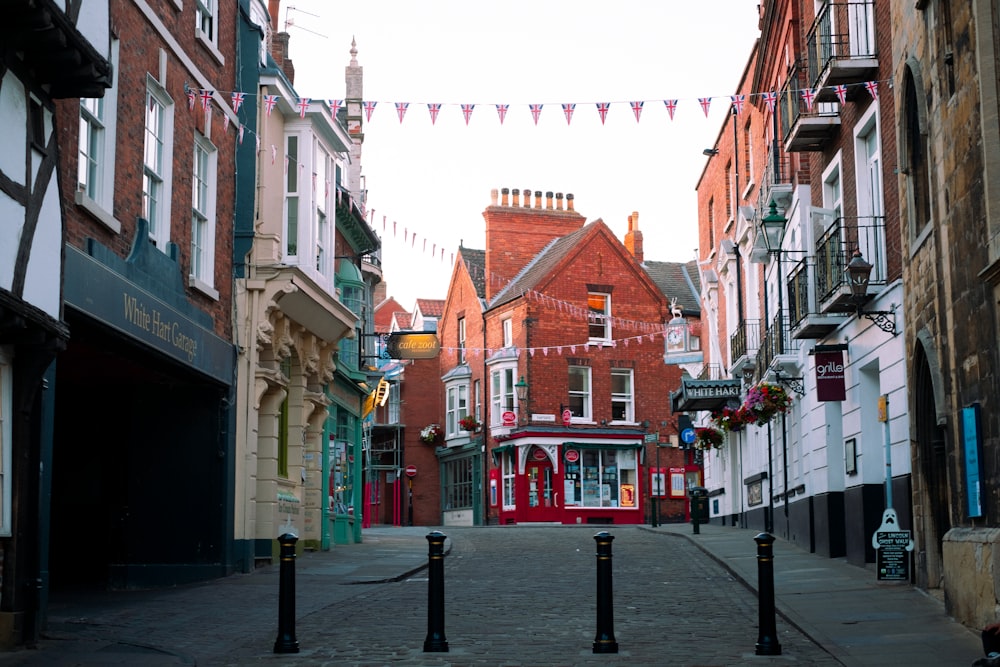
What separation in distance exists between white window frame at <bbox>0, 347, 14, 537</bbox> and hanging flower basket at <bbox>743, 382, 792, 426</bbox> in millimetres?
14713

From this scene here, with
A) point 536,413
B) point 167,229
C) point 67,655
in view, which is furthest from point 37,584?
point 536,413

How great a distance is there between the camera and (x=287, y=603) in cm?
1059

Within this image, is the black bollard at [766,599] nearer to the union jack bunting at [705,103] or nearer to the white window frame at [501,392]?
the union jack bunting at [705,103]

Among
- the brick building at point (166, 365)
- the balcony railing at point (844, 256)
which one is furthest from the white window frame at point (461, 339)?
the brick building at point (166, 365)

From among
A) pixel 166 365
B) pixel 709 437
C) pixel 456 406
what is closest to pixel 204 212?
pixel 166 365

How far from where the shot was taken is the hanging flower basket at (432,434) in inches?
2202

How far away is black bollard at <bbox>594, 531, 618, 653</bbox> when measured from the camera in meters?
10.5

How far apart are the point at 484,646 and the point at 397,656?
96cm

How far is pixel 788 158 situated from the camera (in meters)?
24.2

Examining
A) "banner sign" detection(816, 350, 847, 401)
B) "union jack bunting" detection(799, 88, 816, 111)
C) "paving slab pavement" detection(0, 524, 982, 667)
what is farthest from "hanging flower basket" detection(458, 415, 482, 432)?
"banner sign" detection(816, 350, 847, 401)

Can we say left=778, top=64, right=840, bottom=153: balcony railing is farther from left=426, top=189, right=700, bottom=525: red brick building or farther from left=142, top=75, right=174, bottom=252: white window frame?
left=426, top=189, right=700, bottom=525: red brick building

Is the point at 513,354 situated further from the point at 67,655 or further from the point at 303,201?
the point at 67,655

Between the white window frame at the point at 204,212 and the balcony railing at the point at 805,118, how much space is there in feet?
28.8

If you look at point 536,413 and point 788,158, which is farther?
point 536,413
